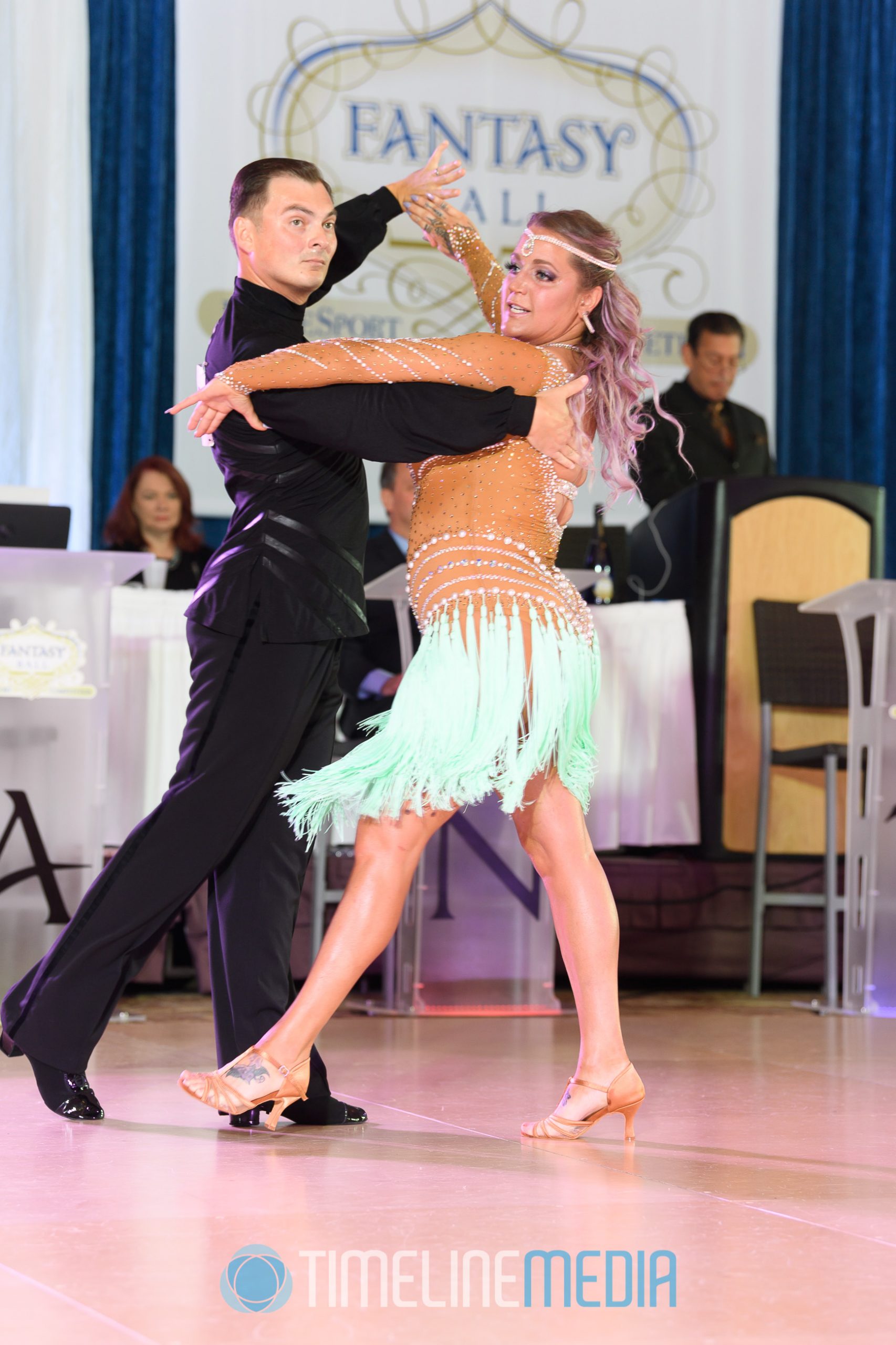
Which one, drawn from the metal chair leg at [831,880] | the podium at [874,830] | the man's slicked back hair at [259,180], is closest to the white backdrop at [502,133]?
the metal chair leg at [831,880]

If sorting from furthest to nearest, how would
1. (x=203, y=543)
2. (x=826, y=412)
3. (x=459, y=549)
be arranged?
(x=826, y=412) → (x=203, y=543) → (x=459, y=549)

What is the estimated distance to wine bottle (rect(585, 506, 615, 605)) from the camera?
4.82 meters

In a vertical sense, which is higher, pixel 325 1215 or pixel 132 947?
pixel 132 947

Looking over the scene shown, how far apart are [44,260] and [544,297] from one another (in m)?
4.14

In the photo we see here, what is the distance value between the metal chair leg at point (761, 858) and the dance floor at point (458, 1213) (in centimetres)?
156

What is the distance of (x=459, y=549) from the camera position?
2.33 meters

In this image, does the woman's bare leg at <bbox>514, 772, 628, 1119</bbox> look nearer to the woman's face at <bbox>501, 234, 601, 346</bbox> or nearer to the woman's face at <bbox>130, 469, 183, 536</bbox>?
the woman's face at <bbox>501, 234, 601, 346</bbox>

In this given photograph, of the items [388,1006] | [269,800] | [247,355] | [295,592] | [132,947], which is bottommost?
[388,1006]

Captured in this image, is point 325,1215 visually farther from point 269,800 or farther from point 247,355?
point 247,355

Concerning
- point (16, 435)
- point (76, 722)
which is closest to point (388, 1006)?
point (76, 722)

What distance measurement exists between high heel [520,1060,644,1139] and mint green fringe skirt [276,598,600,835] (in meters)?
0.41

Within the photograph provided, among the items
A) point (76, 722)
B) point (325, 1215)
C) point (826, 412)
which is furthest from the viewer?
point (826, 412)

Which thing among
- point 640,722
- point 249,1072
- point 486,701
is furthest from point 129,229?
point 249,1072

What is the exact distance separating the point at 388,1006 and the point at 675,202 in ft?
13.4
